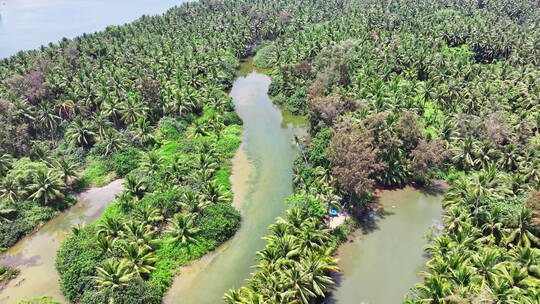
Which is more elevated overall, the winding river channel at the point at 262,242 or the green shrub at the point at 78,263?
A: the green shrub at the point at 78,263

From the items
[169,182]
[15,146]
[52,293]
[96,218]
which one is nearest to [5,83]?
[15,146]

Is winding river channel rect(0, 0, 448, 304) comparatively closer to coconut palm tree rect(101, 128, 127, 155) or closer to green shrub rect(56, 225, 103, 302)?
green shrub rect(56, 225, 103, 302)

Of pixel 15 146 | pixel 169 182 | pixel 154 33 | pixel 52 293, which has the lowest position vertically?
pixel 52 293

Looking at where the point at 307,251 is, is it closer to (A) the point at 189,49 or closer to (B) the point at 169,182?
(B) the point at 169,182

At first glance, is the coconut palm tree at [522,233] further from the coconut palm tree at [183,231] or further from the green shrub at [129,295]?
the green shrub at [129,295]

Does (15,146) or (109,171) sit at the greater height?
(15,146)

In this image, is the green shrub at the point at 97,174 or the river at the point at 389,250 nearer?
the river at the point at 389,250

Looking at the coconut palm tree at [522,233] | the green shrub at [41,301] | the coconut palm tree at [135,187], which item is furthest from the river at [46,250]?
the coconut palm tree at [522,233]
